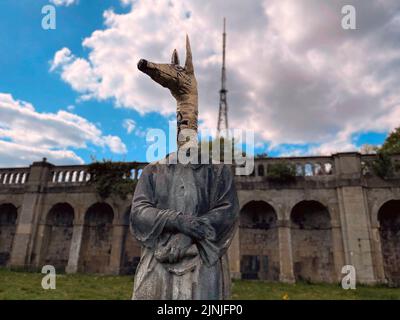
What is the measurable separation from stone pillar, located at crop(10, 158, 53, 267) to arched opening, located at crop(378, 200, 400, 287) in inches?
740

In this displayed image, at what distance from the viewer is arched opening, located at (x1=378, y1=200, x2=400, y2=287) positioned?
47.9ft

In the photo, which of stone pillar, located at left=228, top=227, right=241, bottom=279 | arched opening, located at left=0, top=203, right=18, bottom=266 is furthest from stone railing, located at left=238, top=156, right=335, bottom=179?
arched opening, located at left=0, top=203, right=18, bottom=266

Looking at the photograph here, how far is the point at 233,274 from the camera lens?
14820 mm

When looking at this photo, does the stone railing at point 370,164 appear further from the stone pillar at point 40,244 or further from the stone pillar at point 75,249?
the stone pillar at point 40,244

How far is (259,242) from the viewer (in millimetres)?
16312

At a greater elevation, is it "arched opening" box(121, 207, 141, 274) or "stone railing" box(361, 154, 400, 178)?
"stone railing" box(361, 154, 400, 178)

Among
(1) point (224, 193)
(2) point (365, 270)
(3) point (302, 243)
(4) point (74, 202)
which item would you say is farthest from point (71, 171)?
(1) point (224, 193)

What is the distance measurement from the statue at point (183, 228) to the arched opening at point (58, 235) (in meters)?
17.7

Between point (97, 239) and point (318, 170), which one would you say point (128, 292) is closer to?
point (97, 239)

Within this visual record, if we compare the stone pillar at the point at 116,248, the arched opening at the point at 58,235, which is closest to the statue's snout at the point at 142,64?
the stone pillar at the point at 116,248

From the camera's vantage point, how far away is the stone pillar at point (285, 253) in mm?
14461

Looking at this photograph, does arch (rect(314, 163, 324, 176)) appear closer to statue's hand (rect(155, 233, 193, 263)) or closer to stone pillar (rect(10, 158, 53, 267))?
statue's hand (rect(155, 233, 193, 263))

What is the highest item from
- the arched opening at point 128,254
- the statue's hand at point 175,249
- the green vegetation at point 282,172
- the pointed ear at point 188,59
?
the green vegetation at point 282,172
